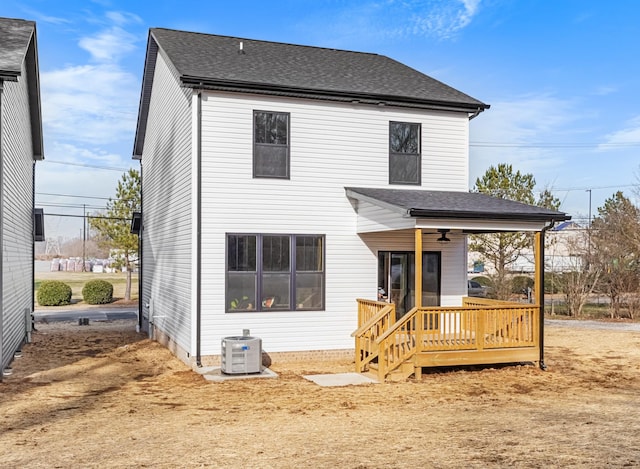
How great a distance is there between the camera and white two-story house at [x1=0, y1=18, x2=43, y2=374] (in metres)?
11.9

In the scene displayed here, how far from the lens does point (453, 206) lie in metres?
12.7

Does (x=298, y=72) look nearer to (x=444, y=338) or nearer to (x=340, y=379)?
(x=444, y=338)

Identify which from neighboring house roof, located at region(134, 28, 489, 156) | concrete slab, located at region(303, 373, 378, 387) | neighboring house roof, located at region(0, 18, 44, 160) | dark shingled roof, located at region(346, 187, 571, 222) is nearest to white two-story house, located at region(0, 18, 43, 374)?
neighboring house roof, located at region(0, 18, 44, 160)

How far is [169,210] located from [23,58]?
211 inches

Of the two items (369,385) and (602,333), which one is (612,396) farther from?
(602,333)

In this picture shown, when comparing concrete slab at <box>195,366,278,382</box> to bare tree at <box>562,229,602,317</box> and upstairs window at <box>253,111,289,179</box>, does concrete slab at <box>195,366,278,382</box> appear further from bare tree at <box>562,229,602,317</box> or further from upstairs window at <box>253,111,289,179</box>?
bare tree at <box>562,229,602,317</box>

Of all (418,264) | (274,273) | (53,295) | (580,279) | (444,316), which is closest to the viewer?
(418,264)

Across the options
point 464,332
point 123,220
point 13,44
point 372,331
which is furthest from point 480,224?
point 123,220

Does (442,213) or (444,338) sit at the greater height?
(442,213)

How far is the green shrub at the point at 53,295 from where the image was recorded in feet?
105

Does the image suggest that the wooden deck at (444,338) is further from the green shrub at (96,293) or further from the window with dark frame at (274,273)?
the green shrub at (96,293)

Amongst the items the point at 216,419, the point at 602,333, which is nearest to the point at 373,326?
the point at 216,419

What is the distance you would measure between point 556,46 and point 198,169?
14213 millimetres

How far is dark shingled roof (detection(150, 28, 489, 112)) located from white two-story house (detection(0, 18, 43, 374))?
3100 millimetres
